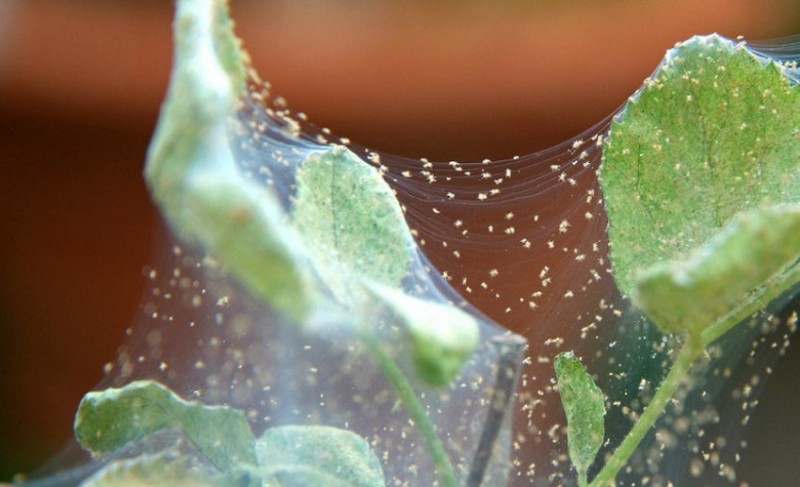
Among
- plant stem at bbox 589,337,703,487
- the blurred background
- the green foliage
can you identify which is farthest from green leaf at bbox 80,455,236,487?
the blurred background

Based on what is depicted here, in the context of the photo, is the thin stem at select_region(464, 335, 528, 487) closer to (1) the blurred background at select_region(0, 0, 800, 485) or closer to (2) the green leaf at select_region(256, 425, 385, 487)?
(2) the green leaf at select_region(256, 425, 385, 487)

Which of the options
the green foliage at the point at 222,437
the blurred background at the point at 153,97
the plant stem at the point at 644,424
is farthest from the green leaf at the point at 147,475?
the blurred background at the point at 153,97

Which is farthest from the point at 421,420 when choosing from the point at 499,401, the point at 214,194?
the point at 214,194

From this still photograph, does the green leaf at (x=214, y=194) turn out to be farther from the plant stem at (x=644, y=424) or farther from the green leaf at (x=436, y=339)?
the plant stem at (x=644, y=424)

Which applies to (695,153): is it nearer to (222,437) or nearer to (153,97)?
(222,437)

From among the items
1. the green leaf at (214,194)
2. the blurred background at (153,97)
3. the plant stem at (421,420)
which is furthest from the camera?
the blurred background at (153,97)

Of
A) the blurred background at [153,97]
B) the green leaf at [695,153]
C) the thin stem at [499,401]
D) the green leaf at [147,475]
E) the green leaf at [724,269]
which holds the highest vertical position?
the blurred background at [153,97]

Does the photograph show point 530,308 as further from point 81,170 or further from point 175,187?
point 81,170

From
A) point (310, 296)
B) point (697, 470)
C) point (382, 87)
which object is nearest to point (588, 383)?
point (697, 470)
